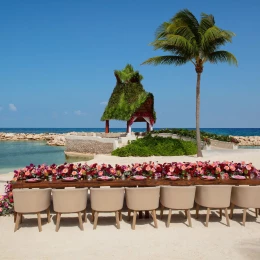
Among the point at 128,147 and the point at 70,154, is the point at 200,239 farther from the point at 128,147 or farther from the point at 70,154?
the point at 70,154

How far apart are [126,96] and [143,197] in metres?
20.5

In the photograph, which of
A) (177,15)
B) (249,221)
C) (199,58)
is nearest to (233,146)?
(199,58)

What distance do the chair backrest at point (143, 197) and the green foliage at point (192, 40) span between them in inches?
442

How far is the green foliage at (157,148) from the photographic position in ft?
58.9

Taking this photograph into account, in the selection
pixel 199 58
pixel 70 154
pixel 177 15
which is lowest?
pixel 70 154

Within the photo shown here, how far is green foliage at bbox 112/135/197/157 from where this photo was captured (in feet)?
58.9

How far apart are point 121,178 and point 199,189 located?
4.80 ft

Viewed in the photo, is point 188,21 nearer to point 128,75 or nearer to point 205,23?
point 205,23

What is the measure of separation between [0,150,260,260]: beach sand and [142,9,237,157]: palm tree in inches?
436

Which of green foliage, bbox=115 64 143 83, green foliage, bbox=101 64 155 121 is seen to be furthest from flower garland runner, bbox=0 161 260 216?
green foliage, bbox=115 64 143 83

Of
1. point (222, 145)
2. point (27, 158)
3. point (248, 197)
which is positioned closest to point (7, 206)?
point (248, 197)

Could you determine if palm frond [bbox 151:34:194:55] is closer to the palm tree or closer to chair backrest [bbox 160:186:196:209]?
the palm tree

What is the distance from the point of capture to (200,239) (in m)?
4.64

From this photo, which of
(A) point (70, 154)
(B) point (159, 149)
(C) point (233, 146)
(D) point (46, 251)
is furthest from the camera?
(A) point (70, 154)
